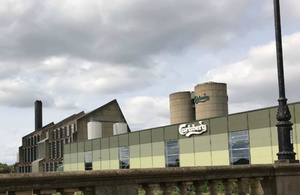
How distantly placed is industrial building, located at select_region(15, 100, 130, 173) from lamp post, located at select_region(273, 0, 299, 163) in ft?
251

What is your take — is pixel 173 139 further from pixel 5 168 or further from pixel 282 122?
pixel 5 168

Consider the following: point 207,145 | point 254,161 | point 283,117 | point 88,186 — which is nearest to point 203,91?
point 207,145

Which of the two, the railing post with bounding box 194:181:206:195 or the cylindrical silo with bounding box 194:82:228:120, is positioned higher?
the cylindrical silo with bounding box 194:82:228:120

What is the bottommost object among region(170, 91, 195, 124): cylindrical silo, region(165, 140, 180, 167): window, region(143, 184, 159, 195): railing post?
region(143, 184, 159, 195): railing post

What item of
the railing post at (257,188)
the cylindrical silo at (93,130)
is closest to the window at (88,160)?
the cylindrical silo at (93,130)

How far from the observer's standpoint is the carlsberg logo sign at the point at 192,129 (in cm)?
4425

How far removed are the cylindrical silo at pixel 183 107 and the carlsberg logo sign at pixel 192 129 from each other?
35.7 meters

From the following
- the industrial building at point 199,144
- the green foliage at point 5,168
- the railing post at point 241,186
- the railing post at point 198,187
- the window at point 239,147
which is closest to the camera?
the railing post at point 198,187

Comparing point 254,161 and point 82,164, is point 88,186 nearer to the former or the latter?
point 254,161

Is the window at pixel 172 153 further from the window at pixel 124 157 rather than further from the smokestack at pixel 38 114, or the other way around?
the smokestack at pixel 38 114

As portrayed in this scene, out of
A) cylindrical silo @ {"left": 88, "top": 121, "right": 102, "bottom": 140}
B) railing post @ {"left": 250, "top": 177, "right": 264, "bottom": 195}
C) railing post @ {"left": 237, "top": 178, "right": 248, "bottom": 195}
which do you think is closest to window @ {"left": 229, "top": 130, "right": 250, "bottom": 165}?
railing post @ {"left": 250, "top": 177, "right": 264, "bottom": 195}

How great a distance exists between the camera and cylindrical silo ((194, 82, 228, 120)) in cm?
7675

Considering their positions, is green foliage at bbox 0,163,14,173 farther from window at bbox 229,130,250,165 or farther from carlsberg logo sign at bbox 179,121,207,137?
window at bbox 229,130,250,165

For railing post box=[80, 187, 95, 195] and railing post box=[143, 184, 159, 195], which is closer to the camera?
railing post box=[80, 187, 95, 195]
